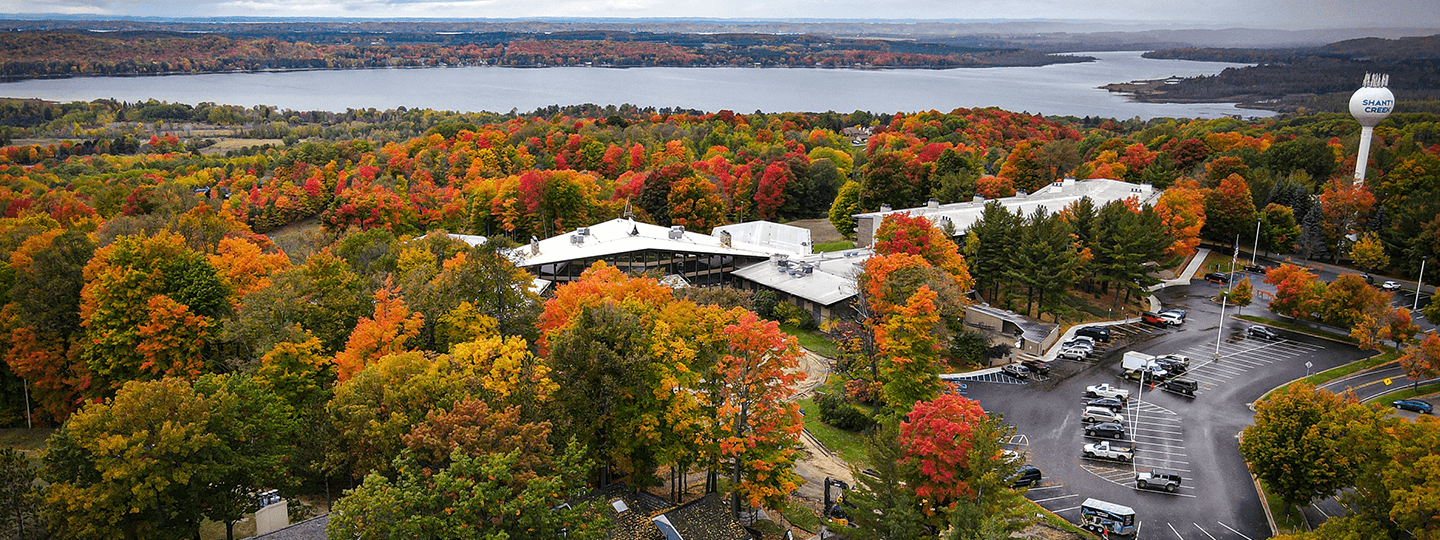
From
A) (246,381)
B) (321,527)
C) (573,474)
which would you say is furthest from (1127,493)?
(246,381)

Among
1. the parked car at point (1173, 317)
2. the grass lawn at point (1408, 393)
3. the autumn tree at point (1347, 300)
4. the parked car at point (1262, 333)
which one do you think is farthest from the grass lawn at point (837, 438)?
the autumn tree at point (1347, 300)

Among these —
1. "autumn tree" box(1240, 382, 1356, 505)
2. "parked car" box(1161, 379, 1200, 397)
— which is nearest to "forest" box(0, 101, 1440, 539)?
"parked car" box(1161, 379, 1200, 397)

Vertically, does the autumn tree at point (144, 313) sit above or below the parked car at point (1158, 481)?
above

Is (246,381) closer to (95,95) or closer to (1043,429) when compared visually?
(1043,429)

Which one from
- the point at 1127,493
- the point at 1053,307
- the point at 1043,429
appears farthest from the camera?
the point at 1053,307

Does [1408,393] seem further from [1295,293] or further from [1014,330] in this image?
[1014,330]

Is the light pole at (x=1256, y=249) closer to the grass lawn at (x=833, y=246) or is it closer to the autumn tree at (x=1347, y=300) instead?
the autumn tree at (x=1347, y=300)
